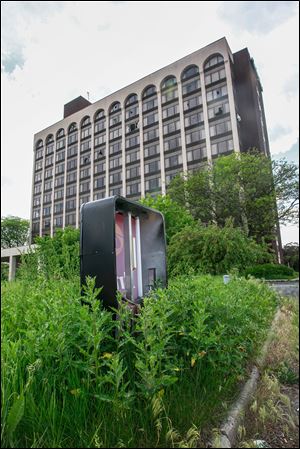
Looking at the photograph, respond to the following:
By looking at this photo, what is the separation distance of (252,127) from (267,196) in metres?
5.96

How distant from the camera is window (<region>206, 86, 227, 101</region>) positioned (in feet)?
52.4

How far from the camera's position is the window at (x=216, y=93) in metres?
16.0

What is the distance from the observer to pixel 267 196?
11789 mm

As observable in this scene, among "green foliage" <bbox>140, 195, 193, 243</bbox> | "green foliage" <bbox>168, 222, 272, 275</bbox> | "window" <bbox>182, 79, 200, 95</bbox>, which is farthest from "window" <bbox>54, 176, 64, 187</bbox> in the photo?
"window" <bbox>182, 79, 200, 95</bbox>

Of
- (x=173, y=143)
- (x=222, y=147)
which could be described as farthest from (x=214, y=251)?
(x=173, y=143)

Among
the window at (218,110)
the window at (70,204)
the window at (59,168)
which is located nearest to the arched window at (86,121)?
the window at (59,168)

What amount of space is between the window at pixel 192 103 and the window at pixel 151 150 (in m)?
2.93

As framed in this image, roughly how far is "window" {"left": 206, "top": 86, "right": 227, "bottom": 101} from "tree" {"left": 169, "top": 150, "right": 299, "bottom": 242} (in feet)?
18.3

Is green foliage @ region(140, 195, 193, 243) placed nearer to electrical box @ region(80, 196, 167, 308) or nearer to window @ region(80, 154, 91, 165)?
window @ region(80, 154, 91, 165)

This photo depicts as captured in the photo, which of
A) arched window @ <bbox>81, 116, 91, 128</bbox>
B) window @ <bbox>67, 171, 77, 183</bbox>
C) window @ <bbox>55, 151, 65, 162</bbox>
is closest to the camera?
arched window @ <bbox>81, 116, 91, 128</bbox>

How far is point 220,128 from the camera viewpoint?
15891 millimetres

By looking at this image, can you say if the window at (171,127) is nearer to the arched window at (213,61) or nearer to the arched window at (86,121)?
the arched window at (213,61)

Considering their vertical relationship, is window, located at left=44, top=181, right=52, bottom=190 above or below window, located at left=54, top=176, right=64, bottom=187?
below

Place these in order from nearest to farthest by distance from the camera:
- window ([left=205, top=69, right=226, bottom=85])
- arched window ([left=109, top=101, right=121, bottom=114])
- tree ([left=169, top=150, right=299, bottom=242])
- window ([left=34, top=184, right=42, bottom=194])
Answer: arched window ([left=109, top=101, right=121, bottom=114]), window ([left=34, top=184, right=42, bottom=194]), tree ([left=169, top=150, right=299, bottom=242]), window ([left=205, top=69, right=226, bottom=85])
